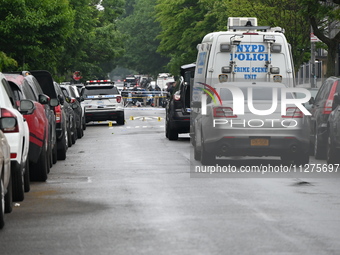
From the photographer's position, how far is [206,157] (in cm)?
1845

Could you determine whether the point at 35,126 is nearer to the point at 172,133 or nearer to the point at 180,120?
the point at 180,120

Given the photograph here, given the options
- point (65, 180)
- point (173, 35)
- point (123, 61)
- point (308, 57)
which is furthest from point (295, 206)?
point (123, 61)

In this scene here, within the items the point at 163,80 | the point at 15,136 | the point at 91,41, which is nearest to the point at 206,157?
the point at 15,136

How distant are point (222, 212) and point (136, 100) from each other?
232ft

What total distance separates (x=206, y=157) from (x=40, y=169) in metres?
3.72

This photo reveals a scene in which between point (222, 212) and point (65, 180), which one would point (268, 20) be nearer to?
point (65, 180)

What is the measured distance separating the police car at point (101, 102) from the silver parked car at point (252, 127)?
2292 cm

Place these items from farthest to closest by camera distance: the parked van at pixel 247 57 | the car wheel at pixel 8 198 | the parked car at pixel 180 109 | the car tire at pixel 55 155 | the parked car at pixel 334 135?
the parked car at pixel 180 109, the parked van at pixel 247 57, the car tire at pixel 55 155, the parked car at pixel 334 135, the car wheel at pixel 8 198

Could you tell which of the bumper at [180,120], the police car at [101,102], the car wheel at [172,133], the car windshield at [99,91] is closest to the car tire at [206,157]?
the bumper at [180,120]

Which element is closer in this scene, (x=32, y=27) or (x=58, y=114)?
(x=58, y=114)

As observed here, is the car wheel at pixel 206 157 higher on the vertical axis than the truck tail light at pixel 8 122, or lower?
lower

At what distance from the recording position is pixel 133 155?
2247 centimetres

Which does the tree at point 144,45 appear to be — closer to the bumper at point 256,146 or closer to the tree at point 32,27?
the tree at point 32,27

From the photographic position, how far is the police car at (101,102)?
41000mm
